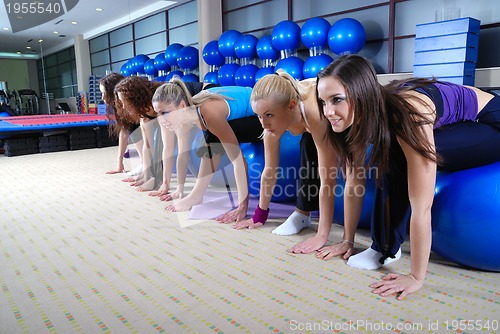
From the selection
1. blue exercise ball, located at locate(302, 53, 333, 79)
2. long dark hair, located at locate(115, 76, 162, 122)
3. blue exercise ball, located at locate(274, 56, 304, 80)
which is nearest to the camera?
long dark hair, located at locate(115, 76, 162, 122)

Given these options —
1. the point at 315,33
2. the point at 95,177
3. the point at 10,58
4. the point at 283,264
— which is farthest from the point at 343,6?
the point at 10,58

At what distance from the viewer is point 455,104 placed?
1.42 meters

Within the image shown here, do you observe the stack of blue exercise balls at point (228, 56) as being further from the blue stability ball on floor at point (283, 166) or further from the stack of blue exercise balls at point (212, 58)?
the blue stability ball on floor at point (283, 166)

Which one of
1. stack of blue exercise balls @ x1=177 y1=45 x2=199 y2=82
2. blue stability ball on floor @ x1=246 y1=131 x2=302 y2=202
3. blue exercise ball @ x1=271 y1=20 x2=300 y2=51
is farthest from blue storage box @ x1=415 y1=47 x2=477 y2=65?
stack of blue exercise balls @ x1=177 y1=45 x2=199 y2=82

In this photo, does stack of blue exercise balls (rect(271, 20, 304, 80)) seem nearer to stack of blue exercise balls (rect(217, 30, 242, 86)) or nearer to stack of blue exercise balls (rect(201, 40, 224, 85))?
stack of blue exercise balls (rect(217, 30, 242, 86))

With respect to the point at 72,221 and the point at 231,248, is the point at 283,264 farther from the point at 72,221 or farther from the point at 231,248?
the point at 72,221

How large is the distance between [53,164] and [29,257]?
303cm

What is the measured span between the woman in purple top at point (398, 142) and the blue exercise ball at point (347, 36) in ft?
10.2

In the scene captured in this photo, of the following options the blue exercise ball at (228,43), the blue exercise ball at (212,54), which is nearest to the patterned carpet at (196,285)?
the blue exercise ball at (228,43)

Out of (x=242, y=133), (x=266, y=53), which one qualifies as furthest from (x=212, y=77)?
(x=242, y=133)

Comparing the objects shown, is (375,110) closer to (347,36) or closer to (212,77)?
(347,36)

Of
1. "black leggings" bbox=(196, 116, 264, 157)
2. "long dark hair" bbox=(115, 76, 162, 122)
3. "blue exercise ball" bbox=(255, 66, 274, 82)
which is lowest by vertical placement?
"black leggings" bbox=(196, 116, 264, 157)

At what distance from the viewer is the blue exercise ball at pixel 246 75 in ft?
18.0

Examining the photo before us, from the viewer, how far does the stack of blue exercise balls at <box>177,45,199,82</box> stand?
684cm
